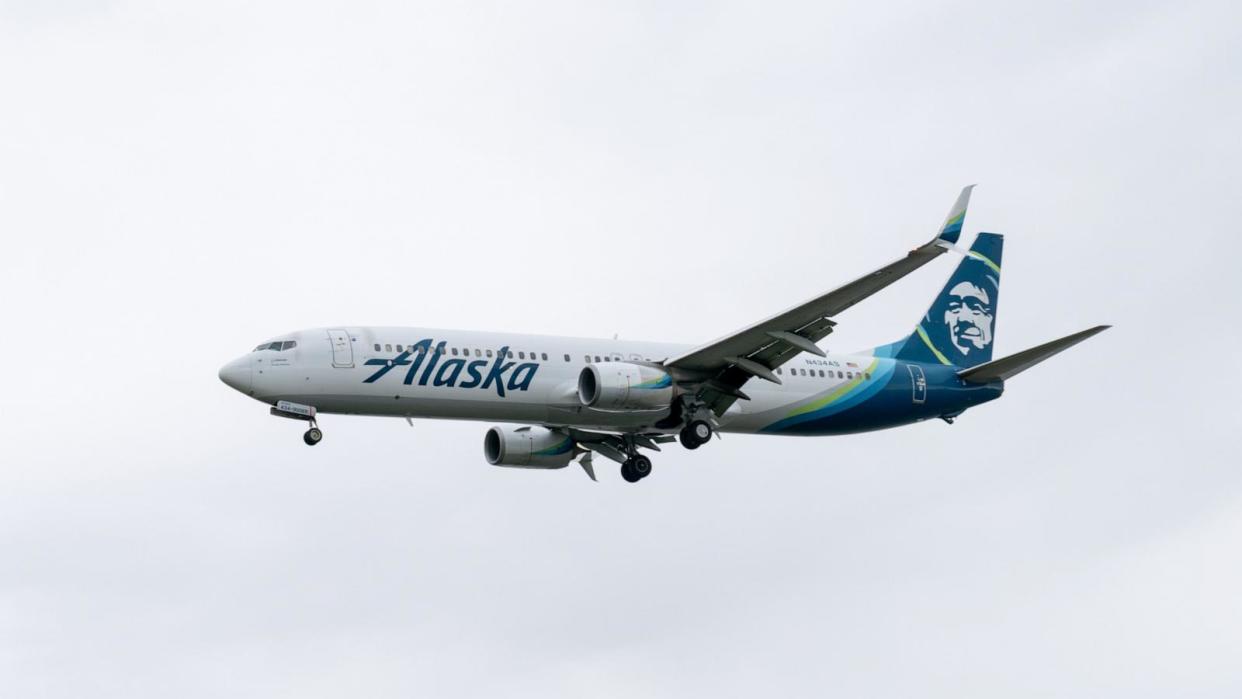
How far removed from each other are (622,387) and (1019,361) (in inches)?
455

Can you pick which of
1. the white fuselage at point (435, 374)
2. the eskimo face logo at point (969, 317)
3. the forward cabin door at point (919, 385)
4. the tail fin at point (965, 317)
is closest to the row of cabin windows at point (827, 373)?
the forward cabin door at point (919, 385)

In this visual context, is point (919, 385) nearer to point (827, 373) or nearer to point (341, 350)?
point (827, 373)

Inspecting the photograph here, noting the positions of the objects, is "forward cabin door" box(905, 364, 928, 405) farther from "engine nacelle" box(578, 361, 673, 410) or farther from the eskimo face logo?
"engine nacelle" box(578, 361, 673, 410)

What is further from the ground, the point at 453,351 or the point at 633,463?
the point at 453,351

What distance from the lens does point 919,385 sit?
52.7m

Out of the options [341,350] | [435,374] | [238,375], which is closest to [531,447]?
[435,374]

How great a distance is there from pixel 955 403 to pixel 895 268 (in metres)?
12.1

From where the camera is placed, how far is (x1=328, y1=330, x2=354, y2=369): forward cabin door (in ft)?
152

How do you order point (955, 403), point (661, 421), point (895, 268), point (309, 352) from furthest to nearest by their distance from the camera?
point (955, 403) < point (661, 421) < point (309, 352) < point (895, 268)

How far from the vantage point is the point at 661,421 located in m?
49.8

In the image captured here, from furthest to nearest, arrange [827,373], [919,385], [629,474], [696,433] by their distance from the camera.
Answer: [629,474] → [919,385] → [827,373] → [696,433]

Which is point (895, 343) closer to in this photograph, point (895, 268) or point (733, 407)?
point (733, 407)

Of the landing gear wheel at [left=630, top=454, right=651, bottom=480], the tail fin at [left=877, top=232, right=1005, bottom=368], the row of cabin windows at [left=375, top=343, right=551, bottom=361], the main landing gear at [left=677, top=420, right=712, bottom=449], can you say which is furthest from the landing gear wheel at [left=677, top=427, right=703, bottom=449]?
the tail fin at [left=877, top=232, right=1005, bottom=368]

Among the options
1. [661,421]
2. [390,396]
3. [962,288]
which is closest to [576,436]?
[661,421]
